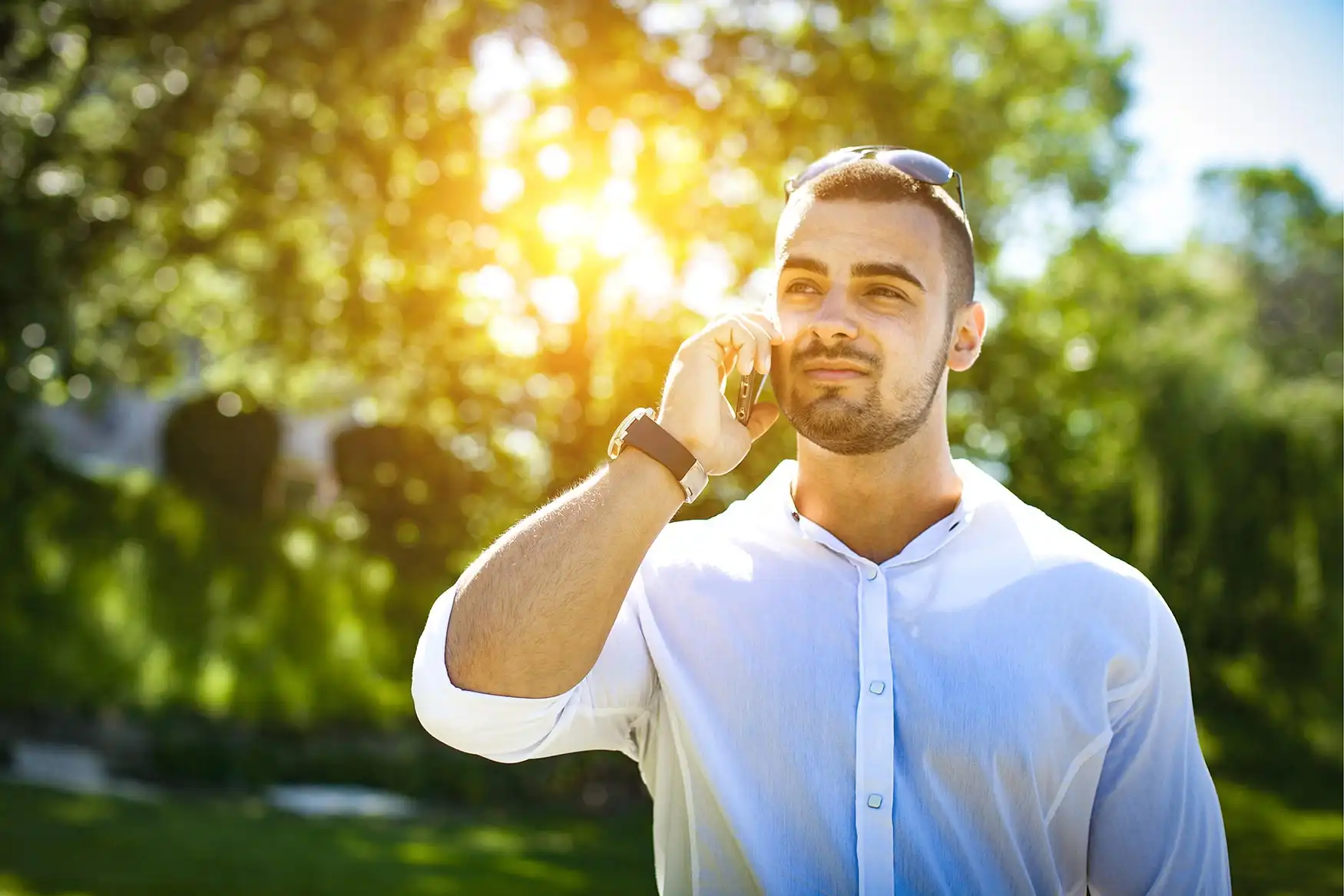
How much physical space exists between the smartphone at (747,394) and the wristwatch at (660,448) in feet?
0.73

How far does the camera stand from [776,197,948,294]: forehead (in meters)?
2.54

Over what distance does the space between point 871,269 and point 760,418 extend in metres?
0.41

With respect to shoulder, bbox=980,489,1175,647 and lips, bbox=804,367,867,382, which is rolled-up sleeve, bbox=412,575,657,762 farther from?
shoulder, bbox=980,489,1175,647

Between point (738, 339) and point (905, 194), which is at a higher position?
point (905, 194)

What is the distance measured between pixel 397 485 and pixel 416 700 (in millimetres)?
11127

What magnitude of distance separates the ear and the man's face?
0.13 m

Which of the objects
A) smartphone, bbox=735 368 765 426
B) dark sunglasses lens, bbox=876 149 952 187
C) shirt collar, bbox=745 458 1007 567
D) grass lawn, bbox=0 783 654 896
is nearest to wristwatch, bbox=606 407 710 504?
smartphone, bbox=735 368 765 426

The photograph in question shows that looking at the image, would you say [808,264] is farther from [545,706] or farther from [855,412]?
[545,706]

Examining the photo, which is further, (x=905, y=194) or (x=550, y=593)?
(x=905, y=194)

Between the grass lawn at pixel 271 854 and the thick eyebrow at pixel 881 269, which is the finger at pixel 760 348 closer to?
the thick eyebrow at pixel 881 269

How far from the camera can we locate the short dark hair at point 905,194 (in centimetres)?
261

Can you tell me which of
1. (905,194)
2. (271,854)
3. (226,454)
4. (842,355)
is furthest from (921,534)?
(226,454)

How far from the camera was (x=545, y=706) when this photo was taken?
2.17 metres

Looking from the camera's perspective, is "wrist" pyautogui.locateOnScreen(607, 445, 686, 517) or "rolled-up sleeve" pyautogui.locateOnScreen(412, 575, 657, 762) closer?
"rolled-up sleeve" pyautogui.locateOnScreen(412, 575, 657, 762)
